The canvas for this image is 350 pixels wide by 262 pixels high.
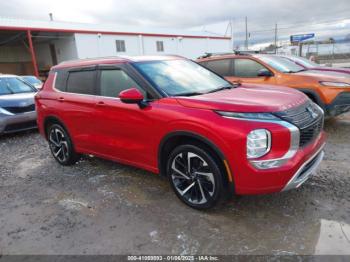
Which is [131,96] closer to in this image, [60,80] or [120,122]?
[120,122]

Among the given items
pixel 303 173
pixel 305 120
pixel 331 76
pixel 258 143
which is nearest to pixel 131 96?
pixel 258 143

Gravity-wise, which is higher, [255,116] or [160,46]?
[160,46]

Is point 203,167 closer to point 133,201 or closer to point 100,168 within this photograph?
point 133,201

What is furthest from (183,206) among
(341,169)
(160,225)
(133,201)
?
(341,169)

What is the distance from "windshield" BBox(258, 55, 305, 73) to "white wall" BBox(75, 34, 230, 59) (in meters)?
13.3

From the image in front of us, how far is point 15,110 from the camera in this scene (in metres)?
7.31

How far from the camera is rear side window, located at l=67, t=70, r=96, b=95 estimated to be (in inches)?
169

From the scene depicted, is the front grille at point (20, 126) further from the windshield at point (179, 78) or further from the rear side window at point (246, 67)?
the rear side window at point (246, 67)

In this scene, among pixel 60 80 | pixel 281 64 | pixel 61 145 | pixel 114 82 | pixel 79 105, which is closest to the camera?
pixel 114 82

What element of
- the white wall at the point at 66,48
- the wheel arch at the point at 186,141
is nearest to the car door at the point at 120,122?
the wheel arch at the point at 186,141

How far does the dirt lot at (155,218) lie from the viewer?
2781 mm

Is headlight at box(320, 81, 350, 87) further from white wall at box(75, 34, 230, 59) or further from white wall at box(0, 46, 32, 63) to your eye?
white wall at box(0, 46, 32, 63)

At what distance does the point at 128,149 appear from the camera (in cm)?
385

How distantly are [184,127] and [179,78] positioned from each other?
96 centimetres
